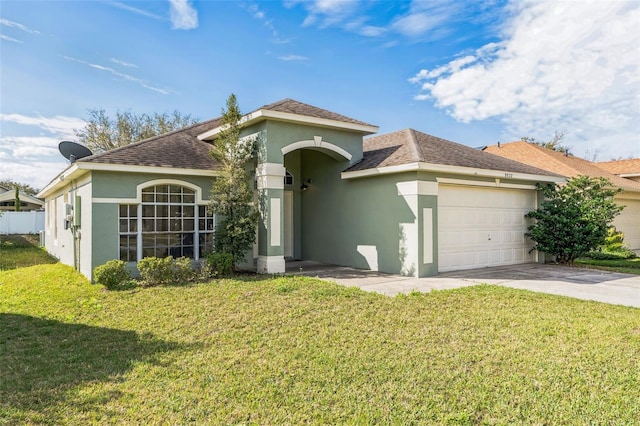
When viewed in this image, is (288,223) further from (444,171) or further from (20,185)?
(20,185)

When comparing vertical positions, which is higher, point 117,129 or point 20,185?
point 117,129

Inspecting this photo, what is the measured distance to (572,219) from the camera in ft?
42.9

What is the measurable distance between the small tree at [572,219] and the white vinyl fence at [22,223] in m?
34.7

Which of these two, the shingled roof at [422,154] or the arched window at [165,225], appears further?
the shingled roof at [422,154]

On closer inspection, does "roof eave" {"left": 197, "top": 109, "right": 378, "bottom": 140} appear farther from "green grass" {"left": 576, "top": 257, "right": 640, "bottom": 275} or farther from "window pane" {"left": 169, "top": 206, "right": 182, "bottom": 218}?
"green grass" {"left": 576, "top": 257, "right": 640, "bottom": 275}

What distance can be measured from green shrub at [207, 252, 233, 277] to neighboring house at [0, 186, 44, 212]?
31782mm

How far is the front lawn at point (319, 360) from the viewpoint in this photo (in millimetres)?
3598

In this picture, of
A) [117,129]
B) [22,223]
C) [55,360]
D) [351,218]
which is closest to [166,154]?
[351,218]

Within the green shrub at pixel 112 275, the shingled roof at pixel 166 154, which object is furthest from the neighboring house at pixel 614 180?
the green shrub at pixel 112 275

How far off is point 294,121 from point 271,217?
2990mm

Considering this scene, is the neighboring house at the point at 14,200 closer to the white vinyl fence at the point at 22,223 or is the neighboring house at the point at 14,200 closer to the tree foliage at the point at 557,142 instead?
the white vinyl fence at the point at 22,223

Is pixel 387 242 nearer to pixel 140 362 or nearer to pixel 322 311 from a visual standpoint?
pixel 322 311

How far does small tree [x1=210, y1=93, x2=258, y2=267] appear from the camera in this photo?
10609 mm

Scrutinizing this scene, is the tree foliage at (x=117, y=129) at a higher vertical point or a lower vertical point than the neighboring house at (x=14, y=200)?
higher
